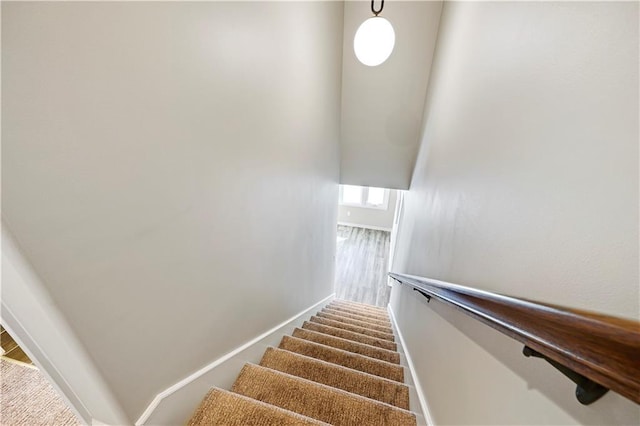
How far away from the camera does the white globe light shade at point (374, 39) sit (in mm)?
1495

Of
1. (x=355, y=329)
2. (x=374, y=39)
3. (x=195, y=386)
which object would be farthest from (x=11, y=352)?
(x=374, y=39)

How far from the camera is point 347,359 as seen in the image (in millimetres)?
1729

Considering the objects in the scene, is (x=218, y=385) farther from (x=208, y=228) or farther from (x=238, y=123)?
(x=238, y=123)

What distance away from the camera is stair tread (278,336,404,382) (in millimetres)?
1624

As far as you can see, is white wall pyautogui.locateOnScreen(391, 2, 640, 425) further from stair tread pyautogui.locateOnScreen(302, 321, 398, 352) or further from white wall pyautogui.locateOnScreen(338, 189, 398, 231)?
white wall pyautogui.locateOnScreen(338, 189, 398, 231)

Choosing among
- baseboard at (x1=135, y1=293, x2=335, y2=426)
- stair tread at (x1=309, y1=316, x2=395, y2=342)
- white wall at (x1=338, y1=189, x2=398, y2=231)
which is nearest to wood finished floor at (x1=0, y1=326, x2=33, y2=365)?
baseboard at (x1=135, y1=293, x2=335, y2=426)

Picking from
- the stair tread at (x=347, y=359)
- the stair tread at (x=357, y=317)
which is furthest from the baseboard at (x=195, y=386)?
the stair tread at (x=357, y=317)

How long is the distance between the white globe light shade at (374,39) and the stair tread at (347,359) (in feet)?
6.87

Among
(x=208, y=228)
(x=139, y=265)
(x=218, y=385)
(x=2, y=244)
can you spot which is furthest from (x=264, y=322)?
(x=2, y=244)

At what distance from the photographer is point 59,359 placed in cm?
60

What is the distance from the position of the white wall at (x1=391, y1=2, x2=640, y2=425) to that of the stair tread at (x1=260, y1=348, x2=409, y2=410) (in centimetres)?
27

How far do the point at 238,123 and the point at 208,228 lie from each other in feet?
1.58

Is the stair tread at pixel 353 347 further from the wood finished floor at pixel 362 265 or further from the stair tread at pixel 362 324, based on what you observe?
the wood finished floor at pixel 362 265

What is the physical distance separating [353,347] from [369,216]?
17.7 feet
